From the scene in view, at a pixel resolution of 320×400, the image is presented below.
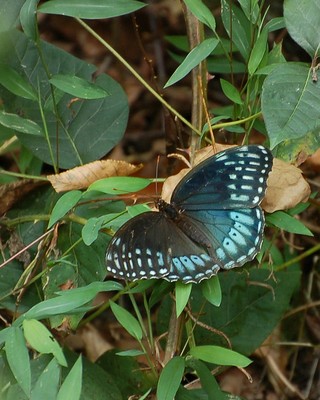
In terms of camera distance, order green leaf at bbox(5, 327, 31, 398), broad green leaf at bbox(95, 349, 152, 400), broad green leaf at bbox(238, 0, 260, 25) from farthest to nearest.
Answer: broad green leaf at bbox(95, 349, 152, 400) → broad green leaf at bbox(238, 0, 260, 25) → green leaf at bbox(5, 327, 31, 398)

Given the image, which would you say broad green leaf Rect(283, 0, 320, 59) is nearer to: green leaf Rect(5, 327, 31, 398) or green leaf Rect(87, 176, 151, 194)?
green leaf Rect(87, 176, 151, 194)

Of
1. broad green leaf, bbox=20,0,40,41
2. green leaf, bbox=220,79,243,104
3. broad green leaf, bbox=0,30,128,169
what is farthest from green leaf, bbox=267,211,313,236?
broad green leaf, bbox=20,0,40,41

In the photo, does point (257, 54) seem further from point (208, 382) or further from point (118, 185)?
point (208, 382)

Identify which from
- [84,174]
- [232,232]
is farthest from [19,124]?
[232,232]

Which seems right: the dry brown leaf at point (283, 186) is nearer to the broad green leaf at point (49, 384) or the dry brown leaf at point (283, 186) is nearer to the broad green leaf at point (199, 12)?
the broad green leaf at point (199, 12)

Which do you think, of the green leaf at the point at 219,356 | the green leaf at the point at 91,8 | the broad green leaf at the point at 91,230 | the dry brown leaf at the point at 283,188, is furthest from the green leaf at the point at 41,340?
the green leaf at the point at 91,8

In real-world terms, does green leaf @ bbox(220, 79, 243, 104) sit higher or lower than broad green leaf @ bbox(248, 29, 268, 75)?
lower

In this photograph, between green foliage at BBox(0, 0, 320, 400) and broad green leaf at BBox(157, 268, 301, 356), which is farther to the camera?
broad green leaf at BBox(157, 268, 301, 356)
